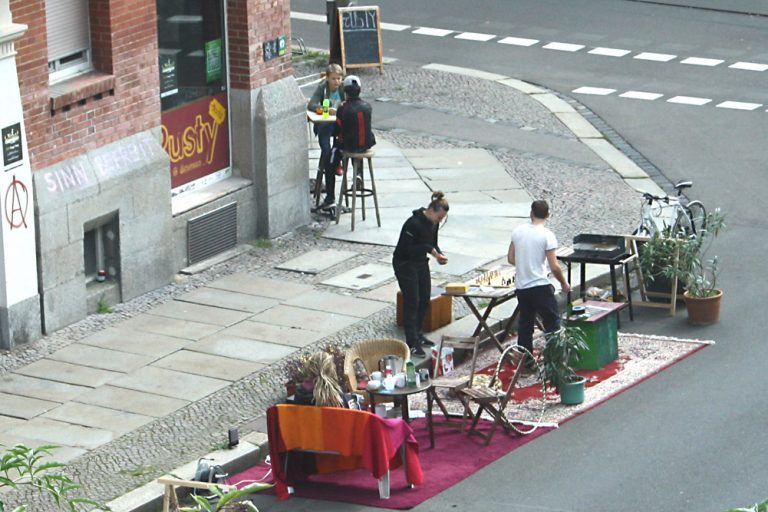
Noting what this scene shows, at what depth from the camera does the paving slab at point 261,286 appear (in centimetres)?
1828

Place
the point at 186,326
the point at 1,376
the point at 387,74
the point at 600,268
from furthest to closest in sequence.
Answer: the point at 387,74 < the point at 600,268 < the point at 186,326 < the point at 1,376

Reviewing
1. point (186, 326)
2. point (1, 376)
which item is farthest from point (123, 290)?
point (1, 376)

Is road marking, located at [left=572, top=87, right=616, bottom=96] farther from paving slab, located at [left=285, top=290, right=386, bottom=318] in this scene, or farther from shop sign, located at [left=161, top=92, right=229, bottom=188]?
paving slab, located at [left=285, top=290, right=386, bottom=318]

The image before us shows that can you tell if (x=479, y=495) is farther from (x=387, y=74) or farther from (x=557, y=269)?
(x=387, y=74)

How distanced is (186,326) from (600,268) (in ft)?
16.4

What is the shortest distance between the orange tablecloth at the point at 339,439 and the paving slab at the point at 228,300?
436 cm

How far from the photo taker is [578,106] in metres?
26.9

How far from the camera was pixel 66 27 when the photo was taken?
17.2 metres

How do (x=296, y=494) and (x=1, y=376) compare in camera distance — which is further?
(x=1, y=376)

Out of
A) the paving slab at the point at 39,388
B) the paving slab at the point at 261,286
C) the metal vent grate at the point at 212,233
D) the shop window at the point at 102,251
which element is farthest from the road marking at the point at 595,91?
the paving slab at the point at 39,388

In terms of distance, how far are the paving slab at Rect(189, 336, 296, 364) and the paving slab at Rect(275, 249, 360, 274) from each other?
2404 mm

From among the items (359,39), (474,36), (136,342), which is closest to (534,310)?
(136,342)

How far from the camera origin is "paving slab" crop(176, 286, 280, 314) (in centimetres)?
1783

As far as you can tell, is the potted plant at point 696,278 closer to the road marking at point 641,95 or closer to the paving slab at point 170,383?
the paving slab at point 170,383
